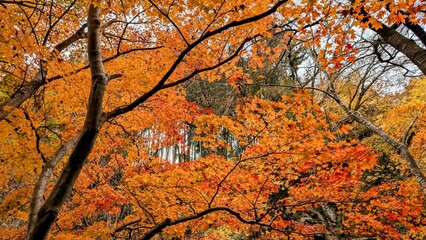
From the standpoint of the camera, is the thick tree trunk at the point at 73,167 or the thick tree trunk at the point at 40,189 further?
the thick tree trunk at the point at 40,189

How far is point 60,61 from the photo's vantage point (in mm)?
5145

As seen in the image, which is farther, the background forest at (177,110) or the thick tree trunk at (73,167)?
the background forest at (177,110)

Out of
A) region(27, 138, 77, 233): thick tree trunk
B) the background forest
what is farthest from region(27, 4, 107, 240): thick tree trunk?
region(27, 138, 77, 233): thick tree trunk

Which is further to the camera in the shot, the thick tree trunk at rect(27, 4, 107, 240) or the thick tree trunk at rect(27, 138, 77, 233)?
the thick tree trunk at rect(27, 138, 77, 233)

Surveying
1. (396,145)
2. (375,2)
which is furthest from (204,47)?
(396,145)

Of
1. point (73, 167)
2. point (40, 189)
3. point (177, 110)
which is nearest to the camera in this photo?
point (73, 167)

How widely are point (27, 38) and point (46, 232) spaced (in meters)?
2.99

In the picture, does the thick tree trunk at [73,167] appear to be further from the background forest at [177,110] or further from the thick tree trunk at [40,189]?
the thick tree trunk at [40,189]

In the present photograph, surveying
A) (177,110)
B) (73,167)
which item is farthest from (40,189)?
(177,110)

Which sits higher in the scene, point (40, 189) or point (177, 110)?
point (177, 110)

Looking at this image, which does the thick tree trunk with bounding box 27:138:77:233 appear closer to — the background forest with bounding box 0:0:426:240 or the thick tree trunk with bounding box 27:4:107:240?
the background forest with bounding box 0:0:426:240

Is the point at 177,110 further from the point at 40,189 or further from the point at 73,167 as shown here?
the point at 73,167

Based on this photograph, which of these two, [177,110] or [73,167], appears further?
[177,110]

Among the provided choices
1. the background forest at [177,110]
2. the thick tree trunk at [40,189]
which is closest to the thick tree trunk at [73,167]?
the background forest at [177,110]
